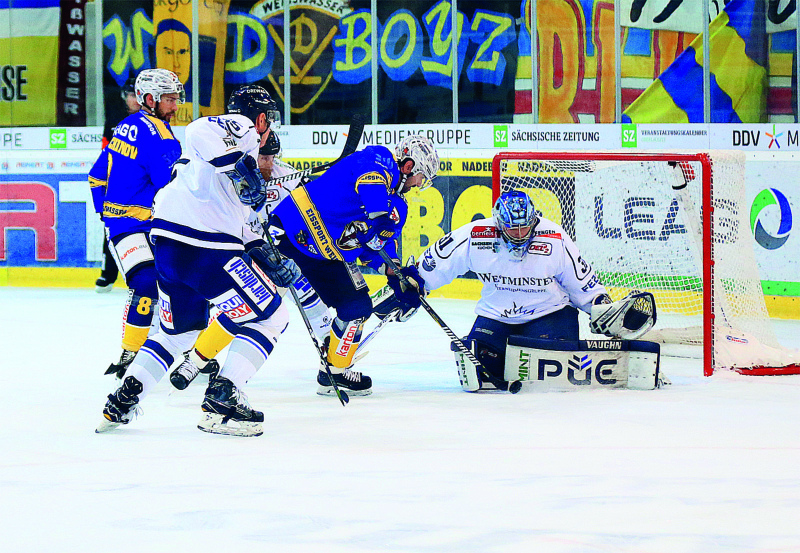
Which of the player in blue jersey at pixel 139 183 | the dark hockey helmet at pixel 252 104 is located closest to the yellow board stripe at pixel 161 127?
the player in blue jersey at pixel 139 183

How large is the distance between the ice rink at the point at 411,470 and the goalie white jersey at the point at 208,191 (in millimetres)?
638

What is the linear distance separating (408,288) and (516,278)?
0.45 m

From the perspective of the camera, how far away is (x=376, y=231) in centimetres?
413

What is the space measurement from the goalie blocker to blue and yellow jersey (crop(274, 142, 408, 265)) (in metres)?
0.65

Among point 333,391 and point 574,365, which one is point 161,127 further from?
point 574,365

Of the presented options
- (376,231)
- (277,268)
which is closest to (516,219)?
(376,231)

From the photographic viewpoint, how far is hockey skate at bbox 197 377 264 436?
3.41 m

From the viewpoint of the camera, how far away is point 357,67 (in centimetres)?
862

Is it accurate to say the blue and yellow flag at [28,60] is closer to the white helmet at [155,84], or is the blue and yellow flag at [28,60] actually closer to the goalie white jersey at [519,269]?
the white helmet at [155,84]

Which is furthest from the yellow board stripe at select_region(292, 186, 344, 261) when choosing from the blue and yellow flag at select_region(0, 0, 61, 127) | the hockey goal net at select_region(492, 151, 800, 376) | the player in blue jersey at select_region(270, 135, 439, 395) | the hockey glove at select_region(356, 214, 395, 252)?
the blue and yellow flag at select_region(0, 0, 61, 127)

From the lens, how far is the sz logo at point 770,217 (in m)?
6.66

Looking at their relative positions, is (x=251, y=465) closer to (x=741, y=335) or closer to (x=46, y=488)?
(x=46, y=488)

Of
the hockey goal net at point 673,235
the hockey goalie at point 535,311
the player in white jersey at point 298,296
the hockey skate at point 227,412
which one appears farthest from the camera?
the hockey goal net at point 673,235

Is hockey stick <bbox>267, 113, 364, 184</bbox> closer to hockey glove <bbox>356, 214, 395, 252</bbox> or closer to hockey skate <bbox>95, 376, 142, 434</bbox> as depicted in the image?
hockey glove <bbox>356, 214, 395, 252</bbox>
